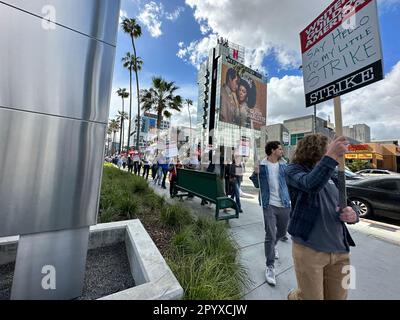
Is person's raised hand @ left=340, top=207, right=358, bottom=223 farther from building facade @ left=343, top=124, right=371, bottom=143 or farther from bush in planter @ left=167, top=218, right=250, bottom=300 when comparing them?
building facade @ left=343, top=124, right=371, bottom=143

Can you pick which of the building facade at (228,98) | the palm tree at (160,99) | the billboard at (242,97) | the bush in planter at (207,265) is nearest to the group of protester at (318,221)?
the bush in planter at (207,265)

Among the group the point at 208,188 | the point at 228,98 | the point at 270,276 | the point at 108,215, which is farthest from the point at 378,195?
the point at 228,98

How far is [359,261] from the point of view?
3400 millimetres

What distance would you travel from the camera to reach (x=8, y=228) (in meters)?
1.68

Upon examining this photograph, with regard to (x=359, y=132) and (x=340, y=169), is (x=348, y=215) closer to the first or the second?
(x=340, y=169)

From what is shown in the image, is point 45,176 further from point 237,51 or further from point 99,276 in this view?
point 237,51

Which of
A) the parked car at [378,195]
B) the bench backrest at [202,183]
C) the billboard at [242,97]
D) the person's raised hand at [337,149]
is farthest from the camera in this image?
the billboard at [242,97]

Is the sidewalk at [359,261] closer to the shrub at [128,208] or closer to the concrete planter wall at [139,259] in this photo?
the concrete planter wall at [139,259]

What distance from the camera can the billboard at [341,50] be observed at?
150 centimetres

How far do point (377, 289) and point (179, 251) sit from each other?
9.39 ft

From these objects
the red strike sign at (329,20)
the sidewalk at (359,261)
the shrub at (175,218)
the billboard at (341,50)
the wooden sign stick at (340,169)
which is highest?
the red strike sign at (329,20)

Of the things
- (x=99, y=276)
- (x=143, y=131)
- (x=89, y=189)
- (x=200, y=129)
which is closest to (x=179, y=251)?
(x=99, y=276)

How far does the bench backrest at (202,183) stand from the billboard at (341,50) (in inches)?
132

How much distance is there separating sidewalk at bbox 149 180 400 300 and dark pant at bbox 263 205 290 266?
0.36m
